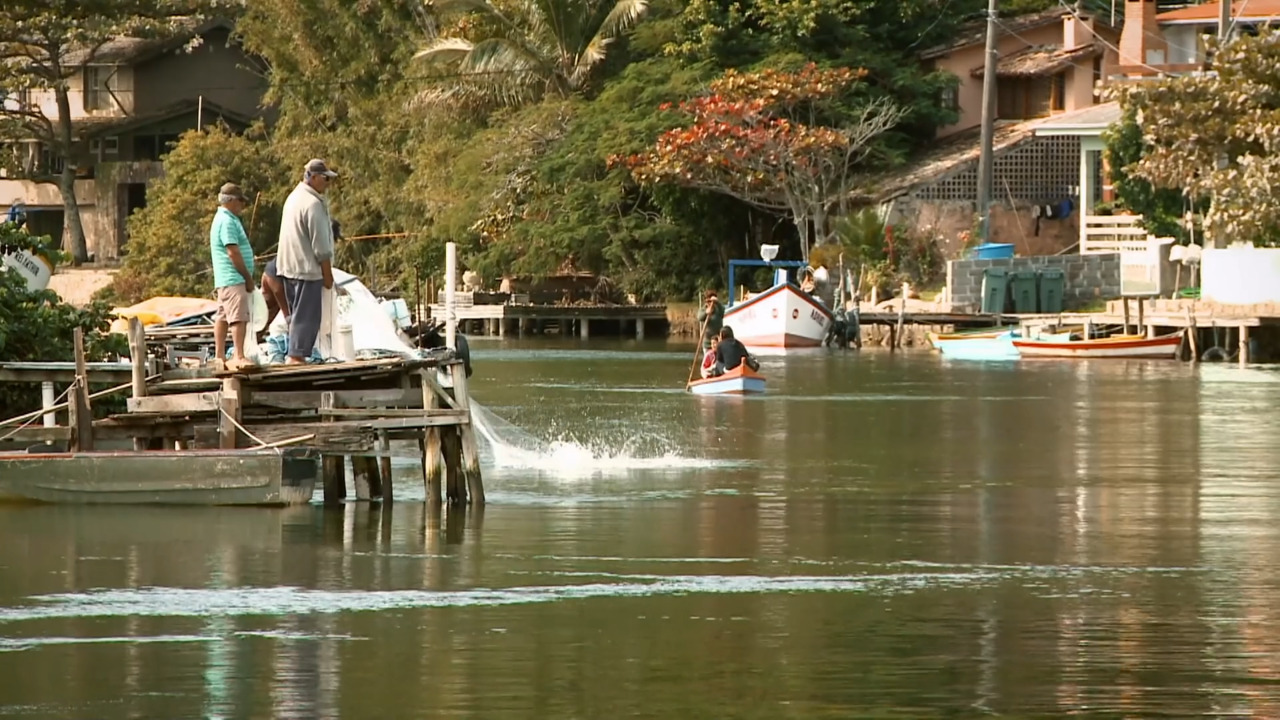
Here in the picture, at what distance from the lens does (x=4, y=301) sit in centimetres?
2461

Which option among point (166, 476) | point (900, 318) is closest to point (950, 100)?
point (900, 318)

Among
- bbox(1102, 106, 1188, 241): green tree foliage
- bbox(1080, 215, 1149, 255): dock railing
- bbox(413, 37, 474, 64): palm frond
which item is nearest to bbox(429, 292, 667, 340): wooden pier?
bbox(413, 37, 474, 64): palm frond

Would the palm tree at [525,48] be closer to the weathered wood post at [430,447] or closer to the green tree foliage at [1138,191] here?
the green tree foliage at [1138,191]

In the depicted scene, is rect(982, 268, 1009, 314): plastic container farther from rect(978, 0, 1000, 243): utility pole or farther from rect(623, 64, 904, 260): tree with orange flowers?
rect(623, 64, 904, 260): tree with orange flowers

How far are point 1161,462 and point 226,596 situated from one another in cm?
1360

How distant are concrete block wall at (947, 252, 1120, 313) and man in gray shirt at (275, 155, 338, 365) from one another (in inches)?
1434

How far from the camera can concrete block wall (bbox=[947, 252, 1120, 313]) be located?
56.1 meters

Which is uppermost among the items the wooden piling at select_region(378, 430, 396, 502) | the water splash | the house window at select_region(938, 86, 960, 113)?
the house window at select_region(938, 86, 960, 113)

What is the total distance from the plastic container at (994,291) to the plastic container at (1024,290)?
0.25 meters

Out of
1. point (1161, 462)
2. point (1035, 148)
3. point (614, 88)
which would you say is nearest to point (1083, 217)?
point (1035, 148)

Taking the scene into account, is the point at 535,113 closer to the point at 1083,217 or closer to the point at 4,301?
the point at 1083,217

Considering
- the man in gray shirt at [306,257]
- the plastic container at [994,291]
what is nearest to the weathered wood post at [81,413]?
the man in gray shirt at [306,257]

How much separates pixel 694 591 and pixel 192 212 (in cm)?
5965

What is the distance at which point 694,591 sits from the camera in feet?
55.7
